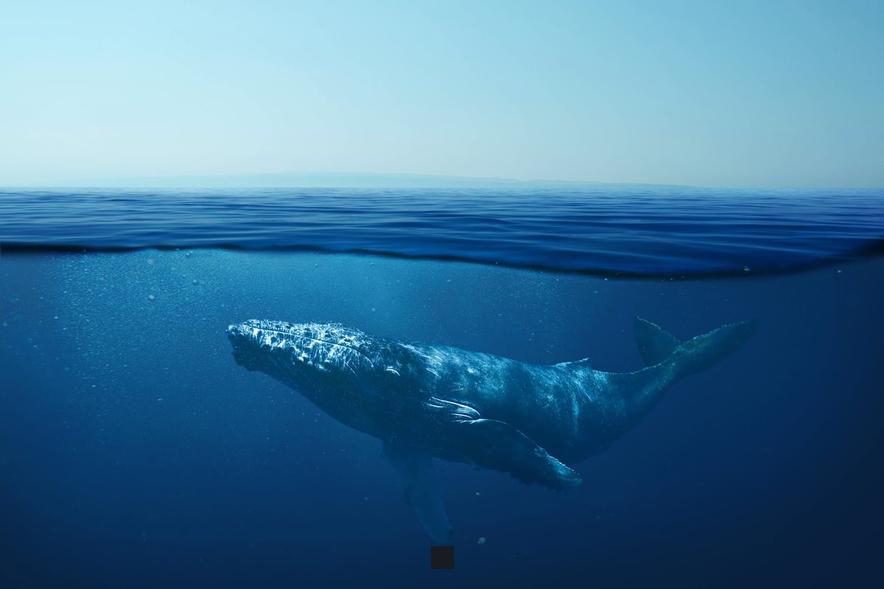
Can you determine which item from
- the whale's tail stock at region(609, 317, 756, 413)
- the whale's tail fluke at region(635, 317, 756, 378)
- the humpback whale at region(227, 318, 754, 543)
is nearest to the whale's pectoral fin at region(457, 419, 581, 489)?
the humpback whale at region(227, 318, 754, 543)

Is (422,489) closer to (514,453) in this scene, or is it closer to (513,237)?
(514,453)

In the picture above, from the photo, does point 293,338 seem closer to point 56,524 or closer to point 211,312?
point 56,524

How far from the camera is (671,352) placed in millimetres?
13047

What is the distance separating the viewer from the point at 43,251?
13.7 m

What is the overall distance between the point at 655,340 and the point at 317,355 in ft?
26.5

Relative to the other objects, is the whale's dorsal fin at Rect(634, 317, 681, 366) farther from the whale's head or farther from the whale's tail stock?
the whale's head

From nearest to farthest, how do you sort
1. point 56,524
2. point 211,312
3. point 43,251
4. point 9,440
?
point 43,251 < point 56,524 < point 9,440 < point 211,312

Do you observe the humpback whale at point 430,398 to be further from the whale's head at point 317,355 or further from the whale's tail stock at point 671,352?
the whale's tail stock at point 671,352

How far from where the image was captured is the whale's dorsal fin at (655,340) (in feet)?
43.1

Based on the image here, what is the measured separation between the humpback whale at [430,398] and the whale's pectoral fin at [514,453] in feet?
0.06

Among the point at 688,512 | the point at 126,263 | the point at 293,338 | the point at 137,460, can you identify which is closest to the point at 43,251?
the point at 126,263

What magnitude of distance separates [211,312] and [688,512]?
60.9 ft

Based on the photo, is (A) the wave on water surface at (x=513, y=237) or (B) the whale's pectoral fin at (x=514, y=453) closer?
(B) the whale's pectoral fin at (x=514, y=453)

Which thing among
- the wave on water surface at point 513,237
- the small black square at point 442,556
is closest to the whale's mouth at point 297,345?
the small black square at point 442,556
